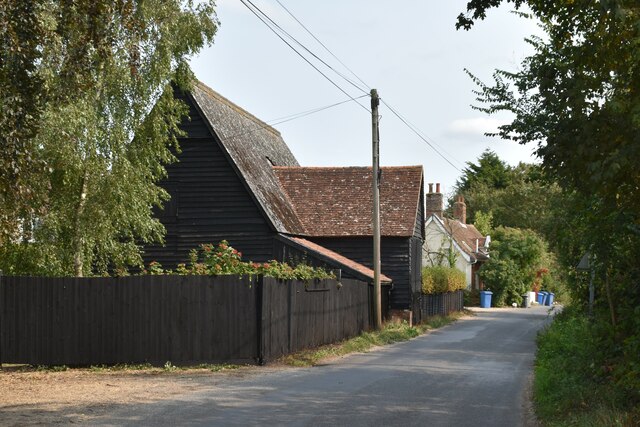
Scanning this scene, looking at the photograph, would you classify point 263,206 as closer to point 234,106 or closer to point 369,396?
point 234,106

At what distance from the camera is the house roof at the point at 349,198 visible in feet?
116

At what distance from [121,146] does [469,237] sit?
51.7m

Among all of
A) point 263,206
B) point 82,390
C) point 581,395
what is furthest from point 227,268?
point 581,395

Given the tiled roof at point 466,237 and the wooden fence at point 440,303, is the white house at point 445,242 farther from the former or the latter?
the wooden fence at point 440,303

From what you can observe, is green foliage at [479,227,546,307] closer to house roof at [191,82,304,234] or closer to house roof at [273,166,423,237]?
house roof at [273,166,423,237]

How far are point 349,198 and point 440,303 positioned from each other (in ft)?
30.9

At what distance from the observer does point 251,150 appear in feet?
118

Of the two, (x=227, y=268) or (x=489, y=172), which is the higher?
(x=489, y=172)

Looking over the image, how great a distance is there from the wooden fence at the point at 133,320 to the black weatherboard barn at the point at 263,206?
982 cm

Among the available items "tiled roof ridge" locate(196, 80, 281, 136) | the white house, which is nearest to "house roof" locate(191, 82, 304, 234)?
"tiled roof ridge" locate(196, 80, 281, 136)

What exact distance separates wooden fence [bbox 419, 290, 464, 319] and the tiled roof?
12.1 meters

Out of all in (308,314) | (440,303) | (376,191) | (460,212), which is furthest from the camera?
(460,212)

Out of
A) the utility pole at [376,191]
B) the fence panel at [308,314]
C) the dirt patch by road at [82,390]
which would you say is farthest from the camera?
the utility pole at [376,191]

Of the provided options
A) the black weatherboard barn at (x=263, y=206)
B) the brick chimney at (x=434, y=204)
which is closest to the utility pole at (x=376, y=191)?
the black weatherboard barn at (x=263, y=206)
